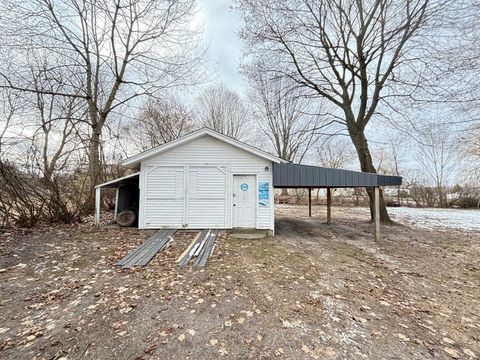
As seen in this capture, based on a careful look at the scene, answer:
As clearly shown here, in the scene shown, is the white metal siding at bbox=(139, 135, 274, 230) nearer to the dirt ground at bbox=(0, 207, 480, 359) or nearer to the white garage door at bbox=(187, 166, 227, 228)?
the white garage door at bbox=(187, 166, 227, 228)

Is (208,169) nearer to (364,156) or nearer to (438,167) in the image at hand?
(364,156)

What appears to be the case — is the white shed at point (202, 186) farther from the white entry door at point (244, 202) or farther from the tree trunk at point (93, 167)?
the tree trunk at point (93, 167)

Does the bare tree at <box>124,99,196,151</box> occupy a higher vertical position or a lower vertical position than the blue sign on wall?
higher

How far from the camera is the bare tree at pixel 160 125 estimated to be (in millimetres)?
17297

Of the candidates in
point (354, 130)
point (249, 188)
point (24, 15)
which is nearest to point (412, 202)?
point (354, 130)

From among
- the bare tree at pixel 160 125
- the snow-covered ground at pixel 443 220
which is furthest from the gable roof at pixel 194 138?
the bare tree at pixel 160 125

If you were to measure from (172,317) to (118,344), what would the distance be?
70 cm

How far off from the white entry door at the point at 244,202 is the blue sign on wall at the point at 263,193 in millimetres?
245

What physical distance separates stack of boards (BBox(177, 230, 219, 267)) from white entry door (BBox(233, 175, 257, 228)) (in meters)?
1.03

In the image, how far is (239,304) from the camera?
11.2ft

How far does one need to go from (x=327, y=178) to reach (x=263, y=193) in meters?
2.22

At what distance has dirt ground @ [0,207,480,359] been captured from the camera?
2.52 m

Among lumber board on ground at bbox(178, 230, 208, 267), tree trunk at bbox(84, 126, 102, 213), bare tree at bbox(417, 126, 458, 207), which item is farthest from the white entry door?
bare tree at bbox(417, 126, 458, 207)

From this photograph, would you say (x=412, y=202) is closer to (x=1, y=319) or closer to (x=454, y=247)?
(x=454, y=247)
